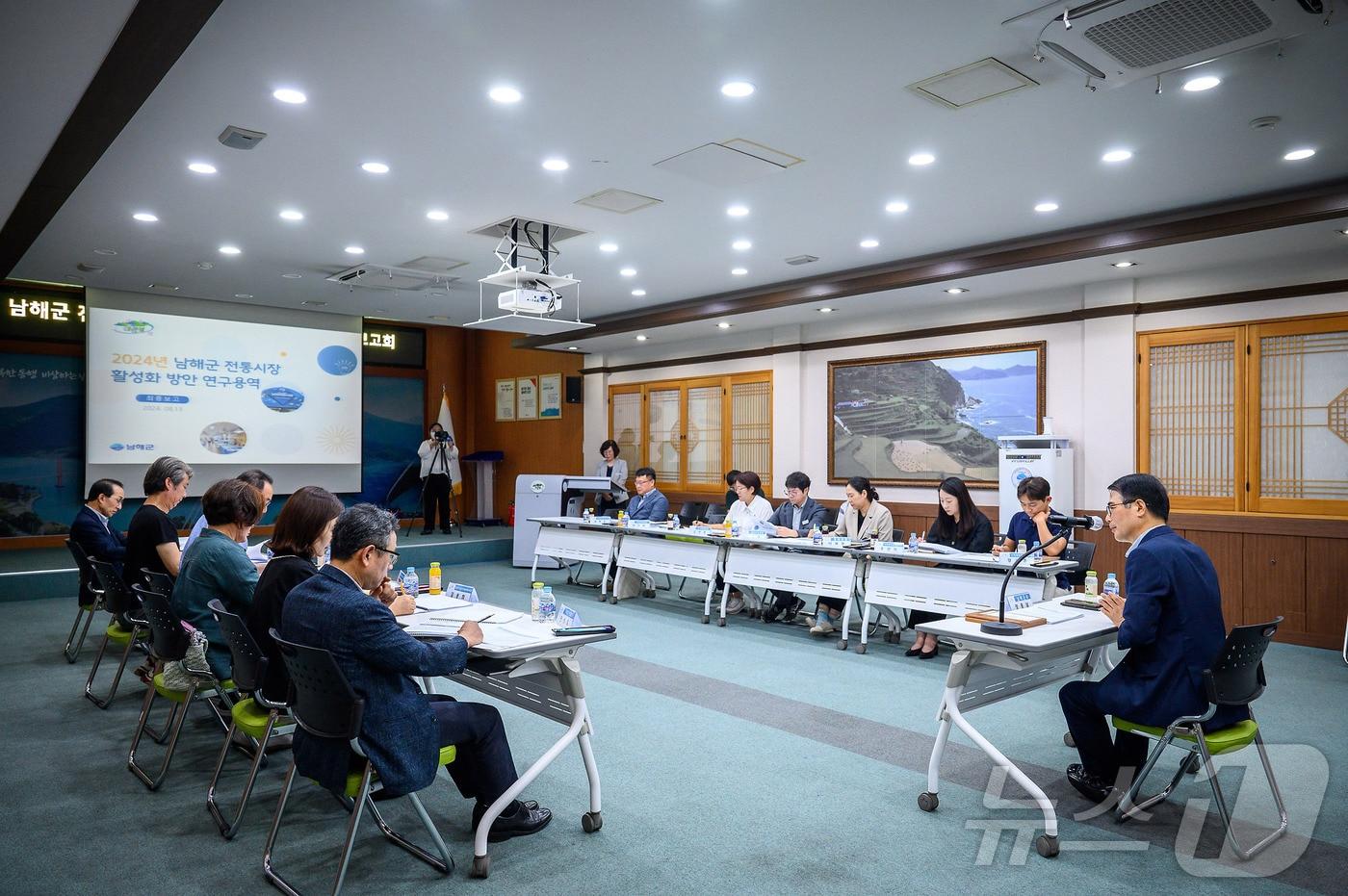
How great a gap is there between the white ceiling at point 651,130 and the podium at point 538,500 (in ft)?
11.3

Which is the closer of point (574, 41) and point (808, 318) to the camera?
point (574, 41)

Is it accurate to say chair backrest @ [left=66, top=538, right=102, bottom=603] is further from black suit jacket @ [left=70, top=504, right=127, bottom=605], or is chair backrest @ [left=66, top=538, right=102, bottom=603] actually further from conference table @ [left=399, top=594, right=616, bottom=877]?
conference table @ [left=399, top=594, right=616, bottom=877]

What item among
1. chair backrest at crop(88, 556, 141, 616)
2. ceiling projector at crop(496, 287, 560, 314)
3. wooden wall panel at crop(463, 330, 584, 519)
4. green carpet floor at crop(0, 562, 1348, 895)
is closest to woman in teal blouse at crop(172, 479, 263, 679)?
green carpet floor at crop(0, 562, 1348, 895)

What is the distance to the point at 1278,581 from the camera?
20.0ft

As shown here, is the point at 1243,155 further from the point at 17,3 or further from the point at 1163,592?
the point at 17,3

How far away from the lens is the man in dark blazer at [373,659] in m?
2.35

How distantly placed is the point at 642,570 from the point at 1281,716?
482 centimetres

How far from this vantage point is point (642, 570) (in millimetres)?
7582

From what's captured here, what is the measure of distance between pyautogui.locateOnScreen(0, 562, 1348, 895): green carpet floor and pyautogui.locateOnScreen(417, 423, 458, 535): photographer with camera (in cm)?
660

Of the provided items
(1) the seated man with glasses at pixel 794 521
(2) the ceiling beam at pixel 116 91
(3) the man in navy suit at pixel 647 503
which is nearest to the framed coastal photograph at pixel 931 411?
(1) the seated man with glasses at pixel 794 521

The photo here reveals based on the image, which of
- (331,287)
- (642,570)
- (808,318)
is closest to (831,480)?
(808,318)

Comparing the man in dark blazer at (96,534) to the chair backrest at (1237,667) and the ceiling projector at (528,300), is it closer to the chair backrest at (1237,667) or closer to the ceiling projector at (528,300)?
the ceiling projector at (528,300)

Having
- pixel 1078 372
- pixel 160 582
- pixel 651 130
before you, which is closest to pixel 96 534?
pixel 160 582

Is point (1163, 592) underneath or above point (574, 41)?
underneath
